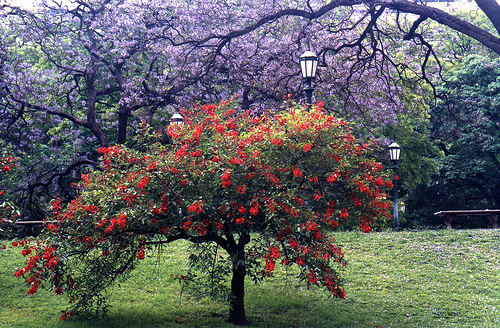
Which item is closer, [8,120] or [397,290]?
[397,290]

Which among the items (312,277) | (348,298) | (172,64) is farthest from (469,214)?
(172,64)

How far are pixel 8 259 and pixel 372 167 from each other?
912cm

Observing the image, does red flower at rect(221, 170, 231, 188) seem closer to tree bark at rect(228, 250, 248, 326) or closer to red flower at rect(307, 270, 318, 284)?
red flower at rect(307, 270, 318, 284)

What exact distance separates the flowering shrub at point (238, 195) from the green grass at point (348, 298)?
5.63 feet

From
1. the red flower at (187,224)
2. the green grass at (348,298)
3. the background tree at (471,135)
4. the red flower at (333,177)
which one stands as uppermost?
the background tree at (471,135)

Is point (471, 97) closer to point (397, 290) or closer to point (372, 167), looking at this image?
point (397, 290)

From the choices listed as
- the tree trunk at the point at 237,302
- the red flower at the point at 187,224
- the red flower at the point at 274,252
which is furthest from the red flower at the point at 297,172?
the tree trunk at the point at 237,302

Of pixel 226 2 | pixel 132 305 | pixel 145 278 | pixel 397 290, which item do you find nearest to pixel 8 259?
pixel 145 278

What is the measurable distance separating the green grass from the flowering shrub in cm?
172

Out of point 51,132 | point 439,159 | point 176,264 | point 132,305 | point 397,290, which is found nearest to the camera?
point 132,305

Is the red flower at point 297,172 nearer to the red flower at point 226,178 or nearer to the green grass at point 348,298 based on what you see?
the red flower at point 226,178

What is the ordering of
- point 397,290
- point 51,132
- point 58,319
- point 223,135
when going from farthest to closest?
point 51,132, point 397,290, point 58,319, point 223,135

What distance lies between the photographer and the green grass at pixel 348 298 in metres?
8.77

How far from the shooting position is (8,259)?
1222cm
